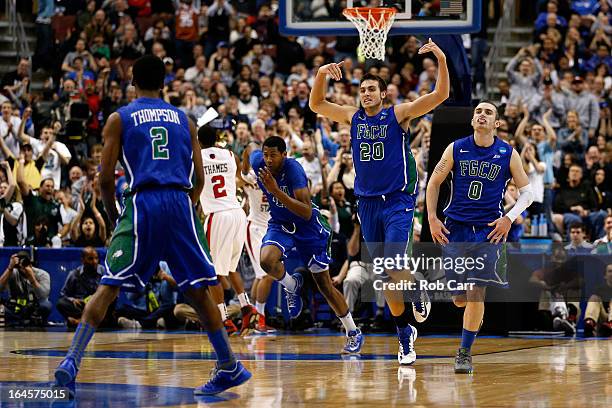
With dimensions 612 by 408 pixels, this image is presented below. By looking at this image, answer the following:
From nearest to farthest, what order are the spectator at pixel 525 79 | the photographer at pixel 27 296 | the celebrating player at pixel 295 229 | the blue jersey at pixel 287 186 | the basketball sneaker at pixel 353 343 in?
the basketball sneaker at pixel 353 343 < the celebrating player at pixel 295 229 < the blue jersey at pixel 287 186 < the photographer at pixel 27 296 < the spectator at pixel 525 79

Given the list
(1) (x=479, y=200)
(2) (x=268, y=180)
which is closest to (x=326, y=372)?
(1) (x=479, y=200)

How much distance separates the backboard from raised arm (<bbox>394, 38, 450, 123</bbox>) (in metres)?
2.45

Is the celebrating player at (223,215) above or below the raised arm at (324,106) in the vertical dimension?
below

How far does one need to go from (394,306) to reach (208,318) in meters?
3.23

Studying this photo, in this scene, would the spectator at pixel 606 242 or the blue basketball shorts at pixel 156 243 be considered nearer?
the blue basketball shorts at pixel 156 243

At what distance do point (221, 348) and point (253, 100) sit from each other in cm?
1269

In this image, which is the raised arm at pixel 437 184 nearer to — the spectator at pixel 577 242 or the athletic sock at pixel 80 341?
the athletic sock at pixel 80 341

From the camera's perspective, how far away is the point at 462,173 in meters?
9.74

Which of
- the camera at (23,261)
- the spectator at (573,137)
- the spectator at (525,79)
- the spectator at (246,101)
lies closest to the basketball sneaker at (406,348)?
the camera at (23,261)

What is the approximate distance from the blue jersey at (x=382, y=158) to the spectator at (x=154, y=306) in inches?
226

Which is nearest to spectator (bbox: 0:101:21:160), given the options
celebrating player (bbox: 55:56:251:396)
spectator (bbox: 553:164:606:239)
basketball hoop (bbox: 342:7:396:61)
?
basketball hoop (bbox: 342:7:396:61)

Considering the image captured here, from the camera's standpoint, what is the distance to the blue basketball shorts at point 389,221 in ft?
33.4

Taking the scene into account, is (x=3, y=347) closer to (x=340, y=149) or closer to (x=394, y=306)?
(x=394, y=306)

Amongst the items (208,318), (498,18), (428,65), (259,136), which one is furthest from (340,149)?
(208,318)
